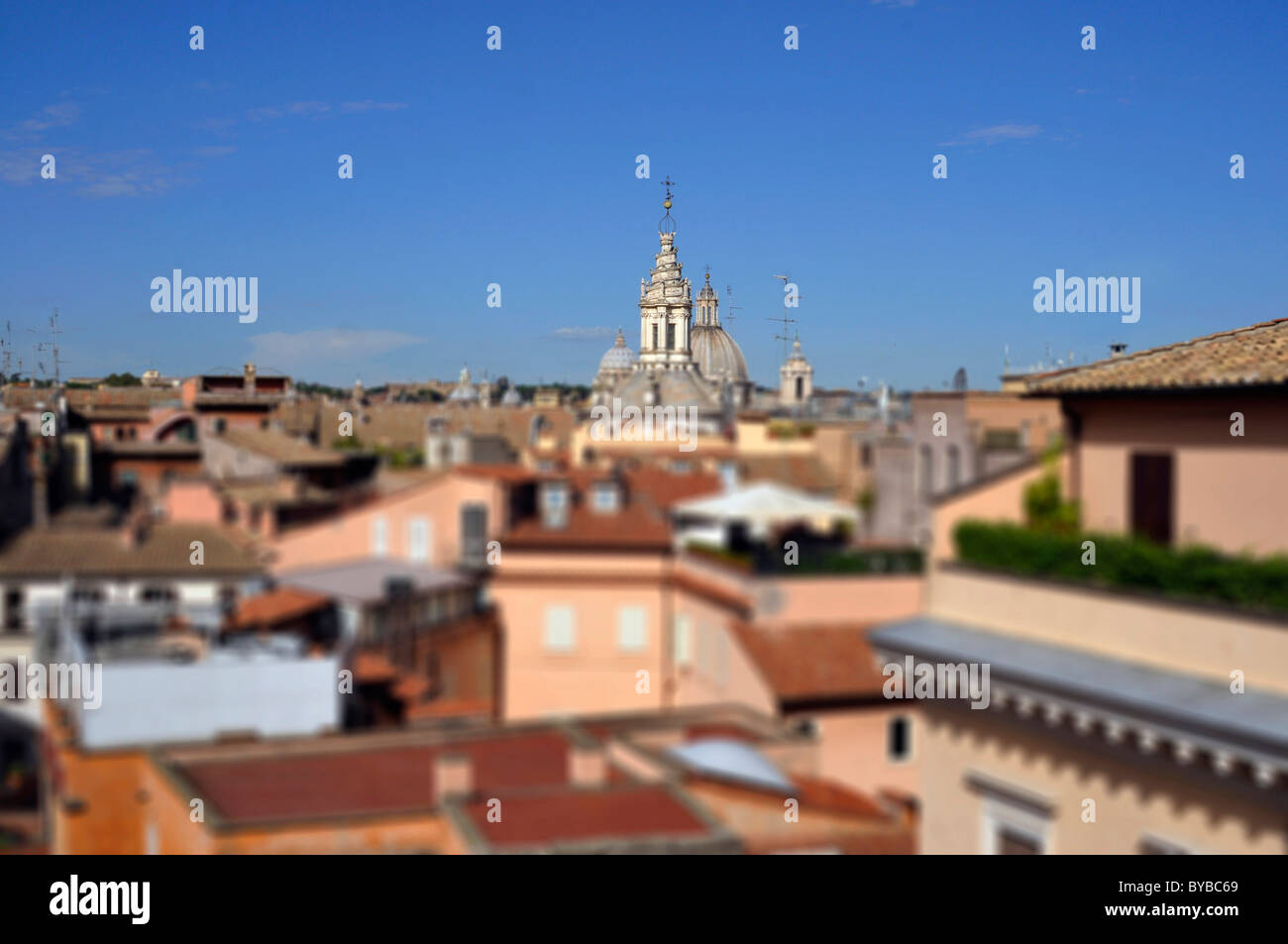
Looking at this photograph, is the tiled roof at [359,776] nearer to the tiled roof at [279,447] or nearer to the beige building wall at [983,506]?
the tiled roof at [279,447]

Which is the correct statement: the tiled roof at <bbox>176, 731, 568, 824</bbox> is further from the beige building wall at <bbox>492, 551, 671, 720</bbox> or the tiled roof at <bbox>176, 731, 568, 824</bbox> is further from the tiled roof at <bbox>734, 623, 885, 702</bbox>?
the tiled roof at <bbox>734, 623, 885, 702</bbox>

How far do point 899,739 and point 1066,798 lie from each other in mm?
801

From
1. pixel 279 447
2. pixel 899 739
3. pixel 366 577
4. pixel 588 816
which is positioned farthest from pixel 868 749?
pixel 279 447

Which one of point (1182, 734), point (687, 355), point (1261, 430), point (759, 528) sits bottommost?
point (1182, 734)

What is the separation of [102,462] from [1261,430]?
5.54 meters

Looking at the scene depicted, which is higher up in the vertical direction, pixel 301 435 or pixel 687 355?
pixel 687 355

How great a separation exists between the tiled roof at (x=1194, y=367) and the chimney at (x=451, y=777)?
372 centimetres

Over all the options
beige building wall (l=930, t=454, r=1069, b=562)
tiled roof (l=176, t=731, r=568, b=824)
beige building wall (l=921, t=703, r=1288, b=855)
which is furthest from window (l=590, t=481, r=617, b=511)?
beige building wall (l=921, t=703, r=1288, b=855)

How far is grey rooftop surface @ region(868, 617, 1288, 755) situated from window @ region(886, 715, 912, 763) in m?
0.44

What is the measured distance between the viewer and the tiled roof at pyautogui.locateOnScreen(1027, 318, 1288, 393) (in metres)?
6.92

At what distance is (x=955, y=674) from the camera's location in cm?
630

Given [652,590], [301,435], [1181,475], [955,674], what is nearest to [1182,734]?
[955,674]

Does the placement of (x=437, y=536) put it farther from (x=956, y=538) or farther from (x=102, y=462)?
(x=956, y=538)

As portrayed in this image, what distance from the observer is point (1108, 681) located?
6117mm
